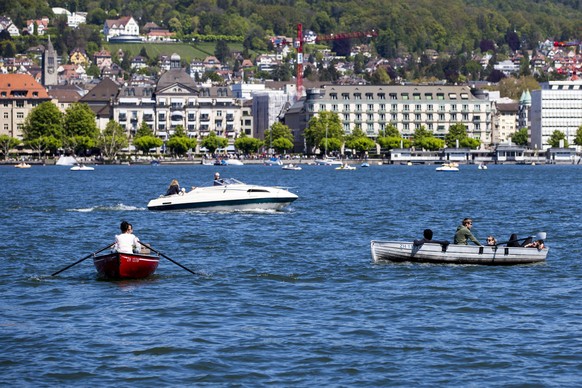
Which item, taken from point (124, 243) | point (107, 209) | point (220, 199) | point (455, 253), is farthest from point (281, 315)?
point (107, 209)

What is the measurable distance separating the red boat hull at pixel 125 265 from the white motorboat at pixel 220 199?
30508 millimetres

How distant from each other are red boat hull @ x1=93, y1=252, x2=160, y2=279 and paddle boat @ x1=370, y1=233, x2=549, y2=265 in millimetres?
8050

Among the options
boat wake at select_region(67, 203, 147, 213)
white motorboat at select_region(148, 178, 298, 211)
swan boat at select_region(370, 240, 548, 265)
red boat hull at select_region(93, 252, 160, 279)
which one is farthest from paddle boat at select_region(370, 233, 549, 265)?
boat wake at select_region(67, 203, 147, 213)

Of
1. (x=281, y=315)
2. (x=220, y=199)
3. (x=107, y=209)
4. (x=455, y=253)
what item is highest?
(x=220, y=199)

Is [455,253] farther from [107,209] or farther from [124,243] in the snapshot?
[107,209]

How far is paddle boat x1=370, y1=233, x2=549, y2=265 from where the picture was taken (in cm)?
4456

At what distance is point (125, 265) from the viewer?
40688mm

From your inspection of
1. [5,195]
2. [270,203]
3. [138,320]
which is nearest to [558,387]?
[138,320]

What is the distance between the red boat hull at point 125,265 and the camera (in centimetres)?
4056

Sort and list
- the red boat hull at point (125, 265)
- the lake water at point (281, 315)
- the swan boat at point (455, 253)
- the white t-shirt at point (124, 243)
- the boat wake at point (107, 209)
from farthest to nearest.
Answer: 1. the boat wake at point (107, 209)
2. the swan boat at point (455, 253)
3. the red boat hull at point (125, 265)
4. the white t-shirt at point (124, 243)
5. the lake water at point (281, 315)

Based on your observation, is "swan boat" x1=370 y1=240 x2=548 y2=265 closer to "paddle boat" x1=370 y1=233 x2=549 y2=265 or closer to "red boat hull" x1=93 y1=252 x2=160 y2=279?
"paddle boat" x1=370 y1=233 x2=549 y2=265

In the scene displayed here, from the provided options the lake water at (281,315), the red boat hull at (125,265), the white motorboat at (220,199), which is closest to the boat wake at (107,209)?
the white motorboat at (220,199)

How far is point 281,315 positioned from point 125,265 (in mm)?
7092

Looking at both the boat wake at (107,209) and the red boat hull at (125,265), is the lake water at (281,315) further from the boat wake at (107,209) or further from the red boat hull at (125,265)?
the boat wake at (107,209)
